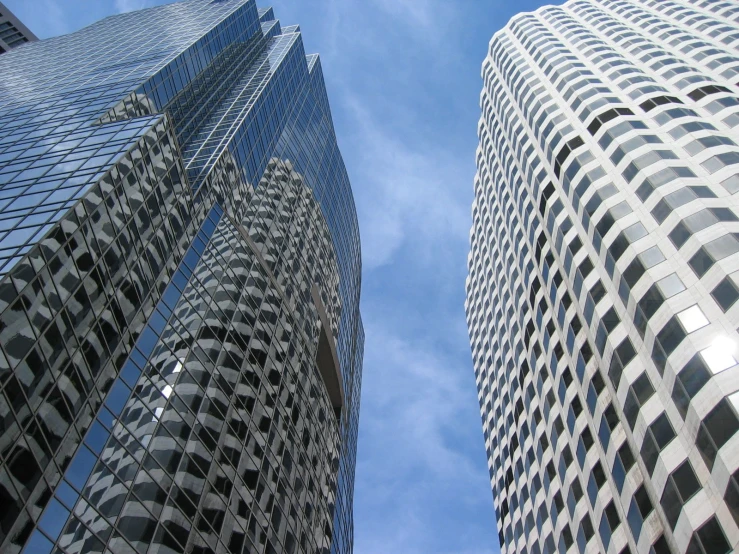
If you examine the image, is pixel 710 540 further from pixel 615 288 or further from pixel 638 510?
pixel 615 288

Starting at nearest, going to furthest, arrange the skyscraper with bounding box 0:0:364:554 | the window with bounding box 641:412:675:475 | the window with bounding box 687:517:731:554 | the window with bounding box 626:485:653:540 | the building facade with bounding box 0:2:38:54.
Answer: the window with bounding box 687:517:731:554, the skyscraper with bounding box 0:0:364:554, the window with bounding box 641:412:675:475, the window with bounding box 626:485:653:540, the building facade with bounding box 0:2:38:54

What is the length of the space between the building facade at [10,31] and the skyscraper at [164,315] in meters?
44.0

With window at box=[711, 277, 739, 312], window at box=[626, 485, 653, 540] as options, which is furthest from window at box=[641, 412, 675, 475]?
window at box=[711, 277, 739, 312]

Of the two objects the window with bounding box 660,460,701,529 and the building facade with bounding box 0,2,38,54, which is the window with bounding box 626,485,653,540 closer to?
the window with bounding box 660,460,701,529

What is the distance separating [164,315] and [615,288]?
27.3 m

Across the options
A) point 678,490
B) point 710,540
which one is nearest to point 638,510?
point 678,490

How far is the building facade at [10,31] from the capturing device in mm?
114438

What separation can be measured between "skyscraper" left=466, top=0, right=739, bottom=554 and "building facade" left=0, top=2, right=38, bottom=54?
93.8 meters

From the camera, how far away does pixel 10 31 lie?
117 metres

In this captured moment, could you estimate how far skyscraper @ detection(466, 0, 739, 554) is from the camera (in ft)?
93.1

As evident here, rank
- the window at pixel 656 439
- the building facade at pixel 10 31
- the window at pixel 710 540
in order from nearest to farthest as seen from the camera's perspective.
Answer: the window at pixel 710 540 < the window at pixel 656 439 < the building facade at pixel 10 31

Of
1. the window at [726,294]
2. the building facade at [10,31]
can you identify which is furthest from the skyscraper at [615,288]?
the building facade at [10,31]

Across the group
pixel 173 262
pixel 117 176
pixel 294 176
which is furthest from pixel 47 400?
pixel 294 176

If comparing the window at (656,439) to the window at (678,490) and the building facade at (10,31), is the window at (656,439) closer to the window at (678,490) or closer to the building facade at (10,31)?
the window at (678,490)
